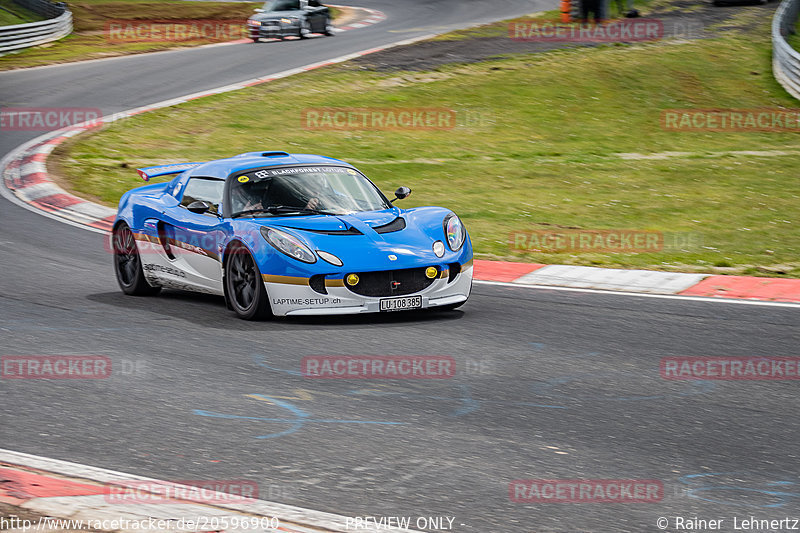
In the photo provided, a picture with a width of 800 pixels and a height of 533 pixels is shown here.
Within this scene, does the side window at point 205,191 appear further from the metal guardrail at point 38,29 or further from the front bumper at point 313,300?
the metal guardrail at point 38,29

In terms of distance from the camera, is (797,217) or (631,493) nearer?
(631,493)

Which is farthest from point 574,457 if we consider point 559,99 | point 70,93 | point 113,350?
point 70,93

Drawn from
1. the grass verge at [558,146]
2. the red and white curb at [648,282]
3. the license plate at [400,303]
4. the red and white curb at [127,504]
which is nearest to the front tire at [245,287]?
the license plate at [400,303]

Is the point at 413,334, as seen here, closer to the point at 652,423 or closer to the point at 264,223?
the point at 264,223

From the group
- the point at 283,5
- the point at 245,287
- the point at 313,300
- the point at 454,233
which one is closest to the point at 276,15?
the point at 283,5

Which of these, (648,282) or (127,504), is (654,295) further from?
(127,504)

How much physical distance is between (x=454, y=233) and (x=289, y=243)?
58.8 inches

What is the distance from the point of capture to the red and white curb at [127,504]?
439cm

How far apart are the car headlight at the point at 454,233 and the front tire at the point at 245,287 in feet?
5.39

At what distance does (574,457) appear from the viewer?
17.9ft

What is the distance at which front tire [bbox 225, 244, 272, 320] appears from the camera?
8.67m

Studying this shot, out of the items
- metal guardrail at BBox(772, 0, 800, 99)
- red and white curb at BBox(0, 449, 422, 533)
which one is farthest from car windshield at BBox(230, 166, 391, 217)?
metal guardrail at BBox(772, 0, 800, 99)

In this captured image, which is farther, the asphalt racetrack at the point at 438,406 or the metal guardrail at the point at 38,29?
the metal guardrail at the point at 38,29

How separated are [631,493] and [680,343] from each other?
11.2ft
